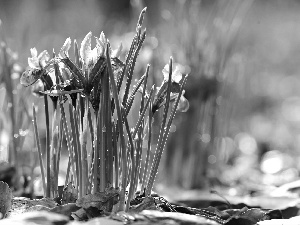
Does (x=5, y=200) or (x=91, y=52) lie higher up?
(x=91, y=52)

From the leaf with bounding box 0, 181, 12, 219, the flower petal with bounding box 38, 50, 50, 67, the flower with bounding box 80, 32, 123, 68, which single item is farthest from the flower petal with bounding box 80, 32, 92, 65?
the leaf with bounding box 0, 181, 12, 219

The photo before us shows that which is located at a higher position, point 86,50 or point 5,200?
point 86,50

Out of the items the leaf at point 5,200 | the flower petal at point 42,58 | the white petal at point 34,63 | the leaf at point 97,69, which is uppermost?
the flower petal at point 42,58

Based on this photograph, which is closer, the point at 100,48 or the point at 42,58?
the point at 100,48

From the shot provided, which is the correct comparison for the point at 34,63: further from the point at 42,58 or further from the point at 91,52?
the point at 91,52

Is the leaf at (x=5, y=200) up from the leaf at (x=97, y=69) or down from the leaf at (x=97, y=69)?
down

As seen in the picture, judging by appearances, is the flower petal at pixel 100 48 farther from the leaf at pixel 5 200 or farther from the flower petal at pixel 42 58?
the leaf at pixel 5 200

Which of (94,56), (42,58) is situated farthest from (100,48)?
(42,58)

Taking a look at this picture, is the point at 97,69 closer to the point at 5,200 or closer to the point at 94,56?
the point at 94,56

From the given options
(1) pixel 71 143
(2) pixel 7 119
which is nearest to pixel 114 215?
(1) pixel 71 143

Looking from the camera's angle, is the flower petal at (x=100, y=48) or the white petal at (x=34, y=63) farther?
the white petal at (x=34, y=63)

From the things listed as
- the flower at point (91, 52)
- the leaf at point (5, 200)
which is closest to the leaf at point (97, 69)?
the flower at point (91, 52)

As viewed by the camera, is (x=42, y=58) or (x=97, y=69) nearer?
(x=97, y=69)

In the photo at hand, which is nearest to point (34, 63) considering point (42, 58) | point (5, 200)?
point (42, 58)
